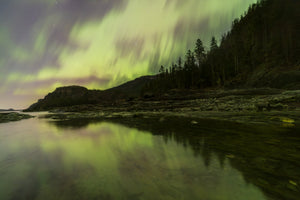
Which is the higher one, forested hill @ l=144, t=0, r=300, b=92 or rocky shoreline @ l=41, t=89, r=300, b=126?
forested hill @ l=144, t=0, r=300, b=92

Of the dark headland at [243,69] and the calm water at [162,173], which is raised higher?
the dark headland at [243,69]

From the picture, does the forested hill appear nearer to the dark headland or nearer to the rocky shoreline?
the dark headland

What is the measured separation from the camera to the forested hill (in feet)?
116

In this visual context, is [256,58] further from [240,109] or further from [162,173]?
[162,173]

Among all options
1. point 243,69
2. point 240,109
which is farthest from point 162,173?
point 243,69

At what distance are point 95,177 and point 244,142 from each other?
5302 millimetres

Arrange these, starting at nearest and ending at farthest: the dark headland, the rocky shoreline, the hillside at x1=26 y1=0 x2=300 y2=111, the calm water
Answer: the calm water < the rocky shoreline < the dark headland < the hillside at x1=26 y1=0 x2=300 y2=111

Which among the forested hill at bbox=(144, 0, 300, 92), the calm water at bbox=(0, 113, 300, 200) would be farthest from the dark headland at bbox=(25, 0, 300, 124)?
the calm water at bbox=(0, 113, 300, 200)

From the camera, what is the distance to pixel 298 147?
4.41 meters

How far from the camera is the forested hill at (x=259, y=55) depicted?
35.2 m

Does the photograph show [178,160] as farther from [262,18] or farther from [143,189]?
[262,18]

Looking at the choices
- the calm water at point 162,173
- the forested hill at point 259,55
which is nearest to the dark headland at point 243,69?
the forested hill at point 259,55

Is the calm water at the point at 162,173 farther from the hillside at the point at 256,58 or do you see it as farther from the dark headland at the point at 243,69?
the hillside at the point at 256,58

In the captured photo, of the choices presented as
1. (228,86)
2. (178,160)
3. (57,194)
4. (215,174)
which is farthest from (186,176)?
(228,86)
